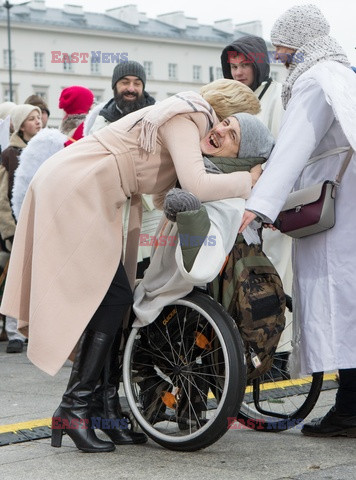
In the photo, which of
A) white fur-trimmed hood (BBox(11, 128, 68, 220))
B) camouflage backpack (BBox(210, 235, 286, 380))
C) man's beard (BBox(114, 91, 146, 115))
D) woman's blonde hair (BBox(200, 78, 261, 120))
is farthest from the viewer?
white fur-trimmed hood (BBox(11, 128, 68, 220))

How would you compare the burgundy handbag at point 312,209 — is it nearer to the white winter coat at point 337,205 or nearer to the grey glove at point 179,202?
the white winter coat at point 337,205

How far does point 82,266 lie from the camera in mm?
4328

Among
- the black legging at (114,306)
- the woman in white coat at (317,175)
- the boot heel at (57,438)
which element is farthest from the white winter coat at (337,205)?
the boot heel at (57,438)

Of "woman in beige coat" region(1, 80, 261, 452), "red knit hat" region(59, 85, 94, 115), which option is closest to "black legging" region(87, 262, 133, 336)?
"woman in beige coat" region(1, 80, 261, 452)

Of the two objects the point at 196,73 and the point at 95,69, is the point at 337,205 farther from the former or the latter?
the point at 196,73

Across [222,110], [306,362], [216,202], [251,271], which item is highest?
[222,110]

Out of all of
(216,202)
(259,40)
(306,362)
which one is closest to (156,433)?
(306,362)

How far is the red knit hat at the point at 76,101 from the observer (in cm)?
863

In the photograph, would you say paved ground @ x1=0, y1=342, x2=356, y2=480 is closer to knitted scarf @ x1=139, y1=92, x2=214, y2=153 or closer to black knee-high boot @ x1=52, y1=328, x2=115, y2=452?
black knee-high boot @ x1=52, y1=328, x2=115, y2=452

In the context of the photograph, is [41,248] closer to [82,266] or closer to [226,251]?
[82,266]

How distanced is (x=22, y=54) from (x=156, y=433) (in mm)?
84112

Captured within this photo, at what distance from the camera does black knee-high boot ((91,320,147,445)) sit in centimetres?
454

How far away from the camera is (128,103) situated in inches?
279

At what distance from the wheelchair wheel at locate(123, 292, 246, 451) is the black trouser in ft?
2.26
